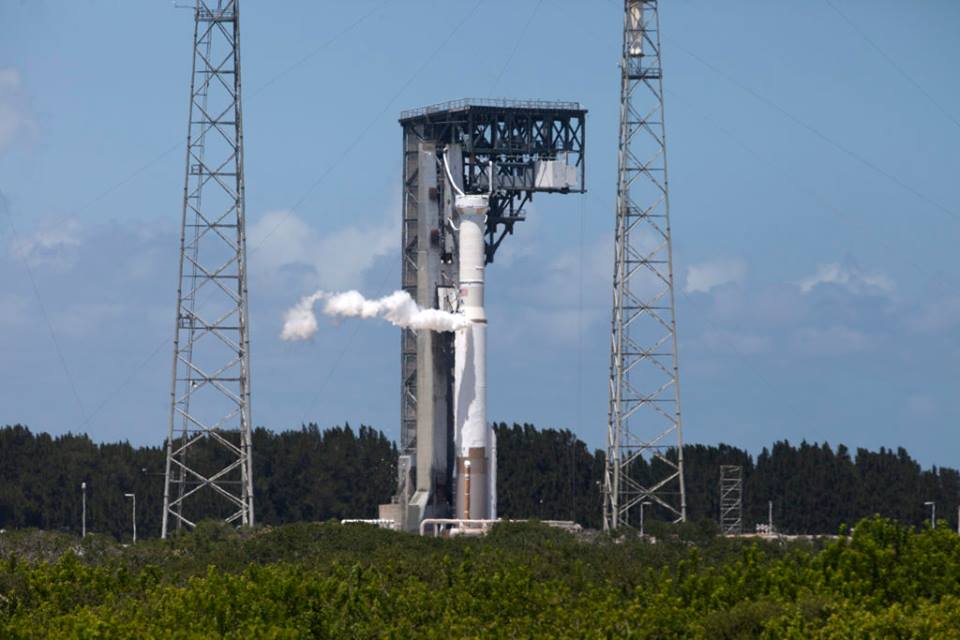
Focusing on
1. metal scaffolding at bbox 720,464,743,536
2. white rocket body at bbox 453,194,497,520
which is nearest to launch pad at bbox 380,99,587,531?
white rocket body at bbox 453,194,497,520

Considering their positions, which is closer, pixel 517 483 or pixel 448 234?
pixel 448 234

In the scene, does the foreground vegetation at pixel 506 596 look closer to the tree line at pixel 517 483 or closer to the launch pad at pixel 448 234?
the launch pad at pixel 448 234

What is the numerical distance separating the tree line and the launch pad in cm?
2429

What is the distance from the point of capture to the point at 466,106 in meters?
94.9

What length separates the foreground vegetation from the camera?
58031mm

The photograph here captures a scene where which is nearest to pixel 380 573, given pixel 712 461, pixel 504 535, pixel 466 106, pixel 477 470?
pixel 504 535

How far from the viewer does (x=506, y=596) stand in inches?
2559

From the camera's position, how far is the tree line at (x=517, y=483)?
12175cm

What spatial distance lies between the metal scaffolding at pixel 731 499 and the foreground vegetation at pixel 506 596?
33.5m

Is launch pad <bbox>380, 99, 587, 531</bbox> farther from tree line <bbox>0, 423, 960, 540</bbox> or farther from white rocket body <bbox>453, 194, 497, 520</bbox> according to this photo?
tree line <bbox>0, 423, 960, 540</bbox>

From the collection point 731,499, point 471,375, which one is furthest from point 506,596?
point 731,499

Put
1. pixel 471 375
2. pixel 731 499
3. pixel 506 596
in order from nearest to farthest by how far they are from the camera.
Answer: pixel 506 596 < pixel 471 375 < pixel 731 499

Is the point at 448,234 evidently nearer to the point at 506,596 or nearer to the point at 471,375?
the point at 471,375

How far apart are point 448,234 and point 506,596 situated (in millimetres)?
31718
